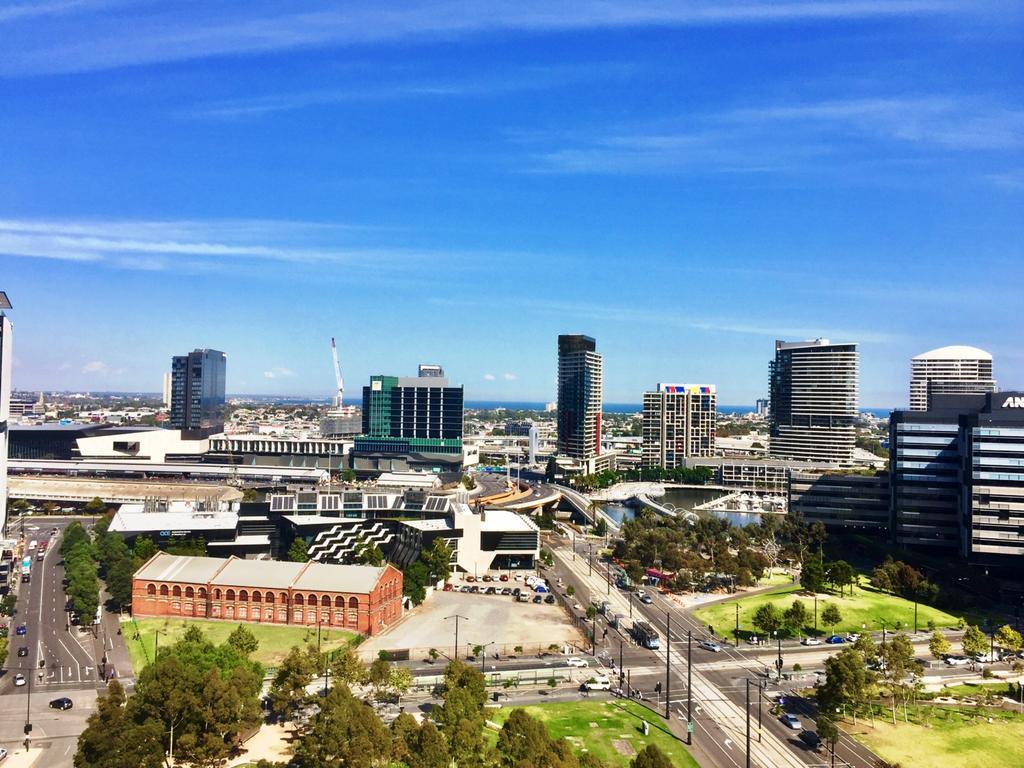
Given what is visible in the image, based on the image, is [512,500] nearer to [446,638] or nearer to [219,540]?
[219,540]

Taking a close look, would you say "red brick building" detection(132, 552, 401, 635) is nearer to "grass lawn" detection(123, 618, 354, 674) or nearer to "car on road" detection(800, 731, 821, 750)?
"grass lawn" detection(123, 618, 354, 674)

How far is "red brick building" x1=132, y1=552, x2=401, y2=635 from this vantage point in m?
75.5

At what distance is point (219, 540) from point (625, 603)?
50.0 meters

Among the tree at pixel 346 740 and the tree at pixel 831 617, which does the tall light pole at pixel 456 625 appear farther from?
the tree at pixel 831 617

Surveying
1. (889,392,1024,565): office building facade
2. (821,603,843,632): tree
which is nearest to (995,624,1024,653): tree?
(821,603,843,632): tree

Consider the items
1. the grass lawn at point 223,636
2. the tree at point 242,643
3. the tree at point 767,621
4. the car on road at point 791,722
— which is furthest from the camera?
the tree at point 767,621

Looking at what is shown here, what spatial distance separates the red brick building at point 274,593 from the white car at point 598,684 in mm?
24106

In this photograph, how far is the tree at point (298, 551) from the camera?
91438 mm

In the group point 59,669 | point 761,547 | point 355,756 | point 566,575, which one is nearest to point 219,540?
Answer: point 59,669

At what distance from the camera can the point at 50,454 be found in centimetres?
18412

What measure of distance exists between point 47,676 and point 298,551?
33.5 metres

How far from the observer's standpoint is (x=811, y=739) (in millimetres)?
51188

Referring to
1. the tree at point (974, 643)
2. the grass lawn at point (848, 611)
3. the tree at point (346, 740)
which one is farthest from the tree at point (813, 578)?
the tree at point (346, 740)

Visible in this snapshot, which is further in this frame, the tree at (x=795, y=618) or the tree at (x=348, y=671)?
the tree at (x=795, y=618)
